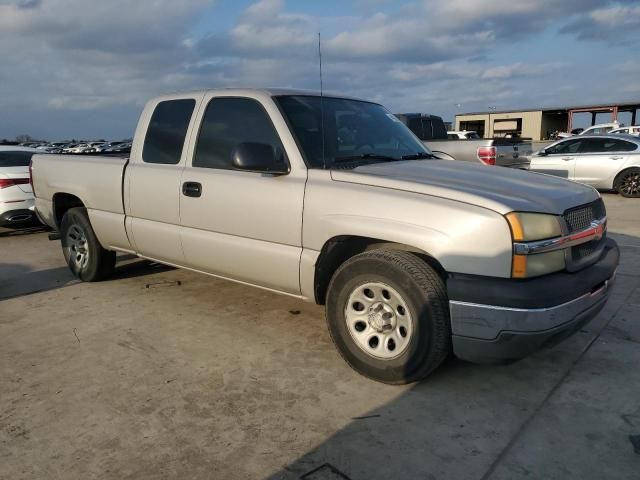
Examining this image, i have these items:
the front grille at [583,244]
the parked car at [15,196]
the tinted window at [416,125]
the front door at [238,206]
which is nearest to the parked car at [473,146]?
the tinted window at [416,125]

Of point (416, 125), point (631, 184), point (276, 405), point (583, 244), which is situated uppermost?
point (416, 125)

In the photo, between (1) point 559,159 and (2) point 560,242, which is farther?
(1) point 559,159

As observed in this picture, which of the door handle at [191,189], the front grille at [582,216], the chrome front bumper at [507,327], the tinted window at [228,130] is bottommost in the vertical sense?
the chrome front bumper at [507,327]

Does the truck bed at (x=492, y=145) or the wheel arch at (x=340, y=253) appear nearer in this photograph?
the wheel arch at (x=340, y=253)

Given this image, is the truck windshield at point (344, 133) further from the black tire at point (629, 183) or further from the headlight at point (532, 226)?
the black tire at point (629, 183)

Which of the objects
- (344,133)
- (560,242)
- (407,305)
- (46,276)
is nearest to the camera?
(560,242)

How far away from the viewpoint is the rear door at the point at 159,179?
4410 mm

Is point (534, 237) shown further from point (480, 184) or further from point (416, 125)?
point (416, 125)

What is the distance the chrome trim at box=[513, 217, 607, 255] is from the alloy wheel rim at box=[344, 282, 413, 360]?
73 cm

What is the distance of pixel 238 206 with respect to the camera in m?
3.89

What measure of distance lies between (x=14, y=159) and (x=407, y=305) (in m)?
7.98

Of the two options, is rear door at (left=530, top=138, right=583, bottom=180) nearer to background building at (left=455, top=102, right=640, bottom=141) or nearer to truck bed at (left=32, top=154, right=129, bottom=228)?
truck bed at (left=32, top=154, right=129, bottom=228)

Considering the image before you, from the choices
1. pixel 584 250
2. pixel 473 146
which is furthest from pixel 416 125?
pixel 584 250

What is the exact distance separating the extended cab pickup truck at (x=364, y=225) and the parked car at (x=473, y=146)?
5.13 meters
